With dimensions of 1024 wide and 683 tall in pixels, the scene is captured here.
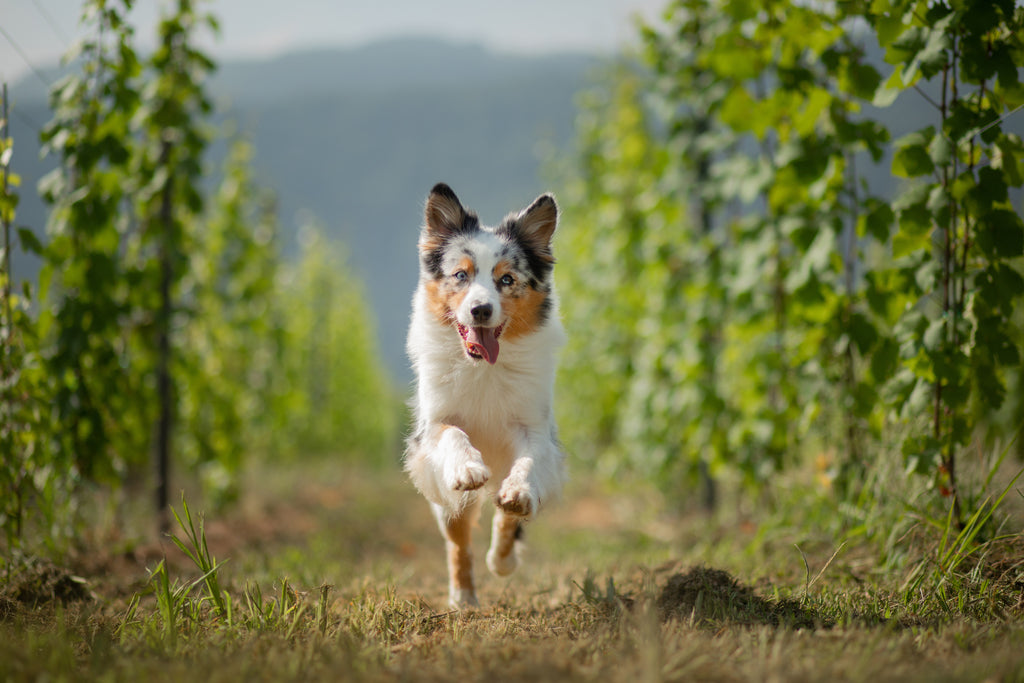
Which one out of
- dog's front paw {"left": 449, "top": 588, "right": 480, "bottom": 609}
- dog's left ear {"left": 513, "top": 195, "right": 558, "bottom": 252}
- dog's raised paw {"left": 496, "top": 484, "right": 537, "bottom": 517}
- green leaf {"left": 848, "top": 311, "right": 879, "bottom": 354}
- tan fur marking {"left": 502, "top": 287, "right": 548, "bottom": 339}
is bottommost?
dog's front paw {"left": 449, "top": 588, "right": 480, "bottom": 609}

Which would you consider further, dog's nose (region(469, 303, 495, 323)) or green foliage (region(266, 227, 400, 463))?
green foliage (region(266, 227, 400, 463))

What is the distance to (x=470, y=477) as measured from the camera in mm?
2988

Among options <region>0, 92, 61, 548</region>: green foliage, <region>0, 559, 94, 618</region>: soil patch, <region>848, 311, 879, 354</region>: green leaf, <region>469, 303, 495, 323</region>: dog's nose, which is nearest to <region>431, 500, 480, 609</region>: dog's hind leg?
<region>469, 303, 495, 323</region>: dog's nose

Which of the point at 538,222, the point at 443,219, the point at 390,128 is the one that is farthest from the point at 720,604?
the point at 390,128

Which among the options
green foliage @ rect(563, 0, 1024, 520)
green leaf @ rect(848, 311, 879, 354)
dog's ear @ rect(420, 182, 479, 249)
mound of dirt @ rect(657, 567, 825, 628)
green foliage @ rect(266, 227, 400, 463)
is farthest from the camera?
green foliage @ rect(266, 227, 400, 463)

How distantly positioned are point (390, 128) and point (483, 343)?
115 m

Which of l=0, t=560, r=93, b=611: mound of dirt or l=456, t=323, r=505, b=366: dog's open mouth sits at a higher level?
l=456, t=323, r=505, b=366: dog's open mouth

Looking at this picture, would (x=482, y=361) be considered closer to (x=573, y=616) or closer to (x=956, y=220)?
(x=573, y=616)

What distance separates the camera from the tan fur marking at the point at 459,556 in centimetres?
400

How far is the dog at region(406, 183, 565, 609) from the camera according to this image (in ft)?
11.1

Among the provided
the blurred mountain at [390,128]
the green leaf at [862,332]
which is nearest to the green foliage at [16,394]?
the green leaf at [862,332]

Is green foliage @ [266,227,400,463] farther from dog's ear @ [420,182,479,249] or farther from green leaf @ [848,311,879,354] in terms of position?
green leaf @ [848,311,879,354]

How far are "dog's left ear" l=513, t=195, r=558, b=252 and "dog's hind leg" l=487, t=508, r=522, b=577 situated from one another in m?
1.61

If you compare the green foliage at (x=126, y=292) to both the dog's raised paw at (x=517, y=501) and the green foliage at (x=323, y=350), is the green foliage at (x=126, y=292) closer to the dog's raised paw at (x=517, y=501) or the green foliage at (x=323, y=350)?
the dog's raised paw at (x=517, y=501)
